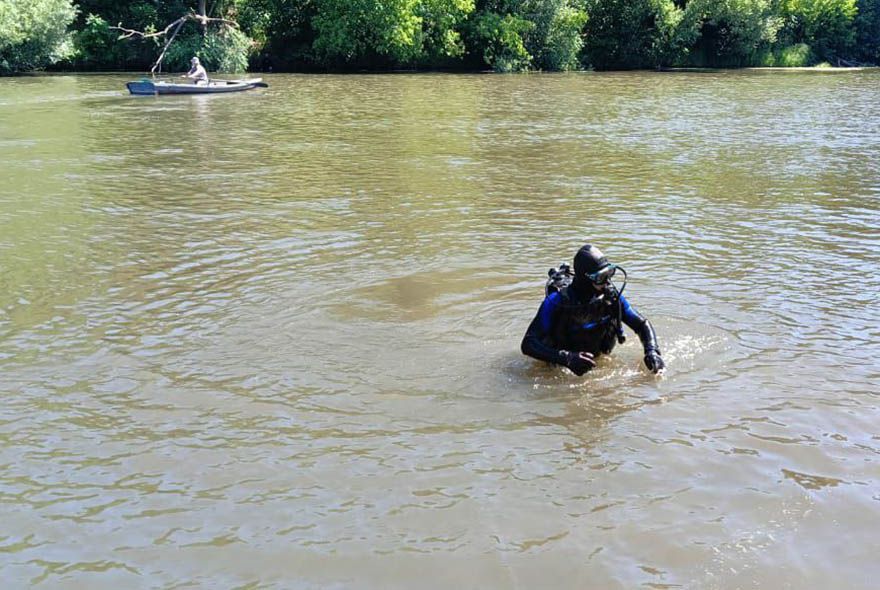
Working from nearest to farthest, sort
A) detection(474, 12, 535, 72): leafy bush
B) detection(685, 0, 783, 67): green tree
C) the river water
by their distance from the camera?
the river water
detection(474, 12, 535, 72): leafy bush
detection(685, 0, 783, 67): green tree

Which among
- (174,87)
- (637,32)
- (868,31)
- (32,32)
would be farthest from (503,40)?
(868,31)

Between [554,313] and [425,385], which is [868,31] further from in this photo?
[425,385]

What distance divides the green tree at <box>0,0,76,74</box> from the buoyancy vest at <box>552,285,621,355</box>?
4434 centimetres

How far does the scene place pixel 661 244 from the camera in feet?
37.8

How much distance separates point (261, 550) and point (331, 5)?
4790 cm

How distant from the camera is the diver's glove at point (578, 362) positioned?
6.59 meters

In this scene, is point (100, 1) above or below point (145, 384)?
above

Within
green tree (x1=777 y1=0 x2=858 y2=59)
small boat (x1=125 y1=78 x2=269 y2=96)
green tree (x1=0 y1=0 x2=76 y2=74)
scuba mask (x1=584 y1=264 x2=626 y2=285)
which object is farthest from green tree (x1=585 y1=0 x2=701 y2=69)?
scuba mask (x1=584 y1=264 x2=626 y2=285)

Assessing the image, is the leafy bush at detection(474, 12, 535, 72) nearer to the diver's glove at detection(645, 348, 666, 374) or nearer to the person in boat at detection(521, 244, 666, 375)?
the person in boat at detection(521, 244, 666, 375)

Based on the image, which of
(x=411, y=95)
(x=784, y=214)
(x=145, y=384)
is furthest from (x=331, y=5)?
(x=145, y=384)

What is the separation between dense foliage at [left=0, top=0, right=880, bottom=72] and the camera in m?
46.7

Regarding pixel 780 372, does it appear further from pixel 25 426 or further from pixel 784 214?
pixel 784 214

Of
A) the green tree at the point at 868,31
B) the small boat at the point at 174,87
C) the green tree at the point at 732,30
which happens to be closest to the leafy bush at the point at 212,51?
the small boat at the point at 174,87

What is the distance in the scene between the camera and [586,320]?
703 centimetres
